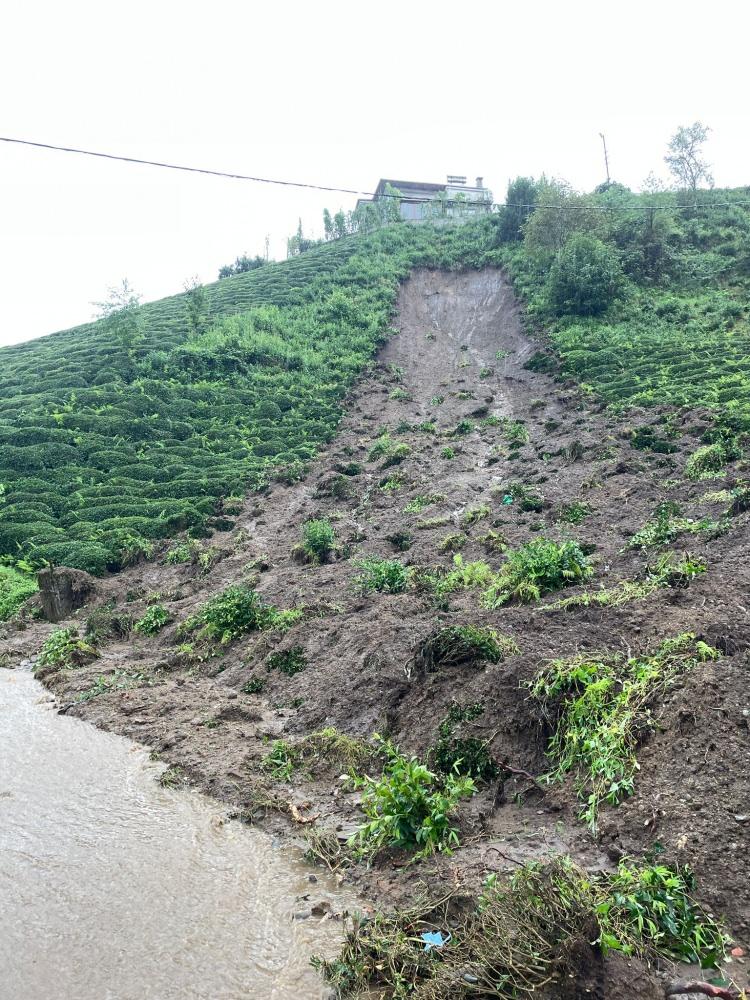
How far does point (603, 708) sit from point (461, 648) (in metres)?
2.03

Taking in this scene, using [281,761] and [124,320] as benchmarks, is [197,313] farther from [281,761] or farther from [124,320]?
[281,761]

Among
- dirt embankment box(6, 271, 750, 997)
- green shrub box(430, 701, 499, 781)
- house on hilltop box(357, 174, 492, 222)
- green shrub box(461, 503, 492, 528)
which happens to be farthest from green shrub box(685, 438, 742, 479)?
house on hilltop box(357, 174, 492, 222)

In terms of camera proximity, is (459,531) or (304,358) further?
(304,358)

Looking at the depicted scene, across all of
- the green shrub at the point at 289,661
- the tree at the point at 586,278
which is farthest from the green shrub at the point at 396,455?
the tree at the point at 586,278

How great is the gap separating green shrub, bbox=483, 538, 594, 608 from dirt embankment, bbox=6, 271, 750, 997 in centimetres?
33

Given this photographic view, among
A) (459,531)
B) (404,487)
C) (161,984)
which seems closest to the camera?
(161,984)

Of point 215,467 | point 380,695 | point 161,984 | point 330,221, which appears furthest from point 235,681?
point 330,221

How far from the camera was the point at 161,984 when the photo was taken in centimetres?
510

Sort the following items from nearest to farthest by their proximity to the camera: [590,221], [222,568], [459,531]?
[459,531] → [222,568] → [590,221]

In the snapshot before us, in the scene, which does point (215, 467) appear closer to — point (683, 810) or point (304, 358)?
point (304, 358)

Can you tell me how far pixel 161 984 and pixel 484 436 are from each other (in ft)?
73.5

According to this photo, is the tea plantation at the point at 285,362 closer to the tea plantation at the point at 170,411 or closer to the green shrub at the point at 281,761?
the tea plantation at the point at 170,411

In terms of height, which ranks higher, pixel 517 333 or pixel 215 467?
pixel 517 333

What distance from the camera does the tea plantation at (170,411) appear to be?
75.4 ft
